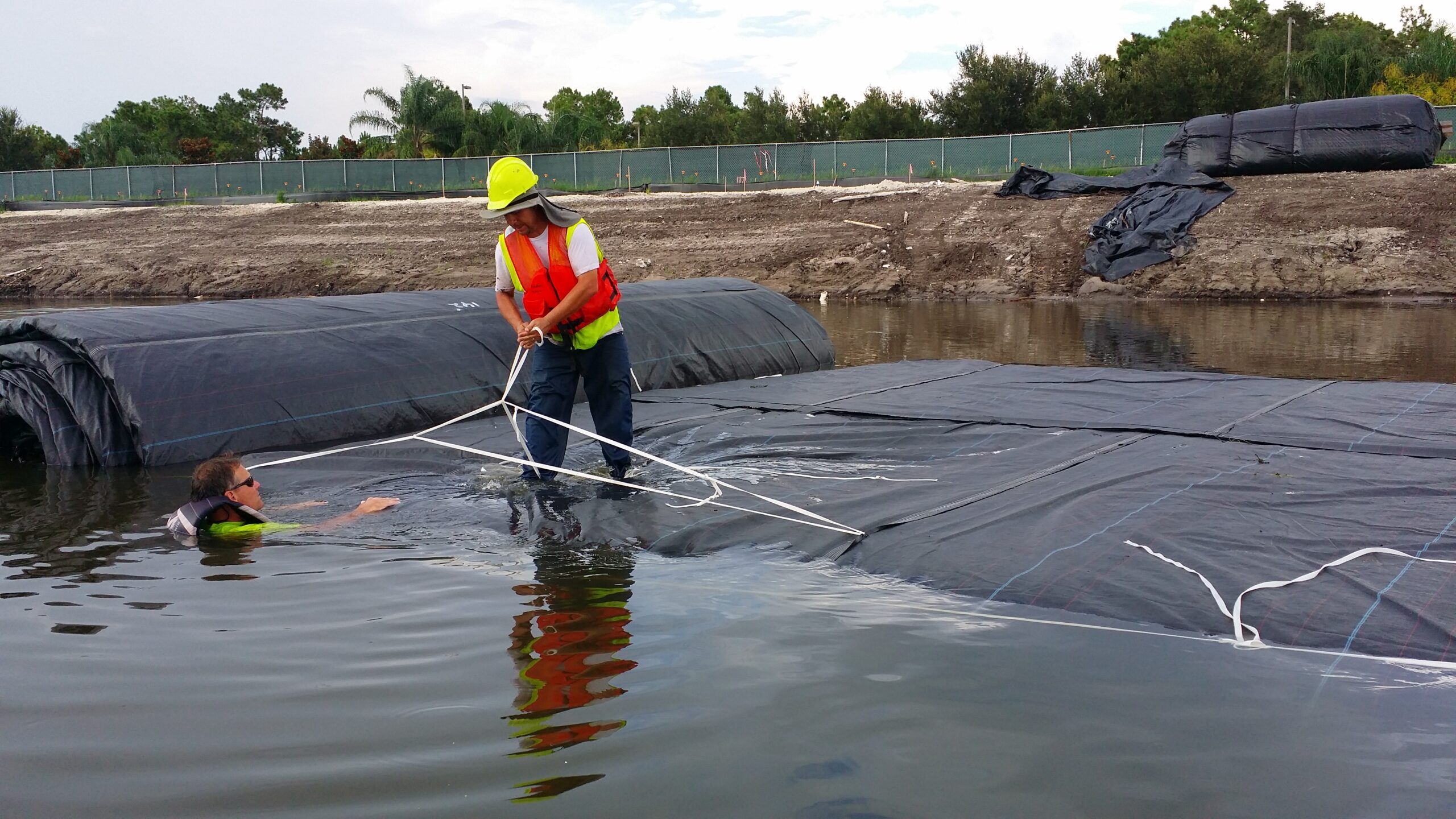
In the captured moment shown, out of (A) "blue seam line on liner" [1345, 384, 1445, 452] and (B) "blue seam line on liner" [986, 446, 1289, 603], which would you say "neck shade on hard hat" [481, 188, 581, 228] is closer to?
(B) "blue seam line on liner" [986, 446, 1289, 603]

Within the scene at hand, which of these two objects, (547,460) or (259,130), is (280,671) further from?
(259,130)

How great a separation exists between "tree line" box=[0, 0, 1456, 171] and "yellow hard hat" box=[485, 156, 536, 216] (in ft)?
101

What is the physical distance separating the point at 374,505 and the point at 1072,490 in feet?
9.86

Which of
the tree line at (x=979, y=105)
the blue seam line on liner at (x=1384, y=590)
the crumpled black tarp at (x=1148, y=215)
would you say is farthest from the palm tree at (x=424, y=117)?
the blue seam line on liner at (x=1384, y=590)

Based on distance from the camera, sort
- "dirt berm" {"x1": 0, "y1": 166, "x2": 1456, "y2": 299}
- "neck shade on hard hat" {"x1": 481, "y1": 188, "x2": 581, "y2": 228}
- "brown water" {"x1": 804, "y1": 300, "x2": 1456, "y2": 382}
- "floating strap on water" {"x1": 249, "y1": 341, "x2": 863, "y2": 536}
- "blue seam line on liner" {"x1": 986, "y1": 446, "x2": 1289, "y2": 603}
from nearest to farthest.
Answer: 1. "blue seam line on liner" {"x1": 986, "y1": 446, "x2": 1289, "y2": 603}
2. "floating strap on water" {"x1": 249, "y1": 341, "x2": 863, "y2": 536}
3. "neck shade on hard hat" {"x1": 481, "y1": 188, "x2": 581, "y2": 228}
4. "brown water" {"x1": 804, "y1": 300, "x2": 1456, "y2": 382}
5. "dirt berm" {"x1": 0, "y1": 166, "x2": 1456, "y2": 299}

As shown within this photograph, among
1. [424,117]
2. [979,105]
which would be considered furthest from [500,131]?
[979,105]

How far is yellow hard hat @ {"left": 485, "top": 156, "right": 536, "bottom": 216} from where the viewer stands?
4902mm

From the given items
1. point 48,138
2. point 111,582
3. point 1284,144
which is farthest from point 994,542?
point 48,138

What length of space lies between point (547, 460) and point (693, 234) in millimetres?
17857

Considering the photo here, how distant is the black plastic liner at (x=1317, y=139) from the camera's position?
62.1 ft

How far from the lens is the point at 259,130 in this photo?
63594 millimetres

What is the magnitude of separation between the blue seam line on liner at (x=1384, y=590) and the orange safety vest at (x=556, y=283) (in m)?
3.33

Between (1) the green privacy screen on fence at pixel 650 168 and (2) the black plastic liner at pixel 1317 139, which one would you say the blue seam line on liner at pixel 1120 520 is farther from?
(1) the green privacy screen on fence at pixel 650 168

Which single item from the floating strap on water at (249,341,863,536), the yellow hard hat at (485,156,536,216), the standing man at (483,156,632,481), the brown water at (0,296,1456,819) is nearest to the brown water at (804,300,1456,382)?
the standing man at (483,156,632,481)
